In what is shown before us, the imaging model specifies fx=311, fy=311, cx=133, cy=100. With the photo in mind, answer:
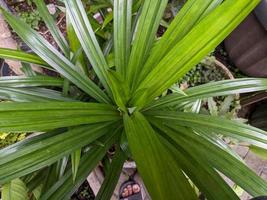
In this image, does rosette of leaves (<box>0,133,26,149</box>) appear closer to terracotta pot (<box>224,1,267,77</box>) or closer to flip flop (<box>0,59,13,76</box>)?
flip flop (<box>0,59,13,76</box>)

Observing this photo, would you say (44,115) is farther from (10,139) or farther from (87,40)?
(10,139)

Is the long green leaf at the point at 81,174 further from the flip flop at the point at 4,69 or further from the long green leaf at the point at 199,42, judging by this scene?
the flip flop at the point at 4,69

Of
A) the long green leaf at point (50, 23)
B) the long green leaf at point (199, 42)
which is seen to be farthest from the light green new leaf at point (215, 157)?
the long green leaf at point (50, 23)

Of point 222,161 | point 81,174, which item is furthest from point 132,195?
point 222,161

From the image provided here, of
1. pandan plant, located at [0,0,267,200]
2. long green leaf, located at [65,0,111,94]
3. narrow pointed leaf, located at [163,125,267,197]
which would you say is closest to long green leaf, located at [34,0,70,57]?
pandan plant, located at [0,0,267,200]

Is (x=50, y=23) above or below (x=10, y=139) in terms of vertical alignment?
above

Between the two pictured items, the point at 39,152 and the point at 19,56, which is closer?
the point at 39,152

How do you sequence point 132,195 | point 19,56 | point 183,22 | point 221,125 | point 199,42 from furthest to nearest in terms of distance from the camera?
1. point 132,195
2. point 19,56
3. point 221,125
4. point 183,22
5. point 199,42

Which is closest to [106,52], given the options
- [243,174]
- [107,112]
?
[107,112]
